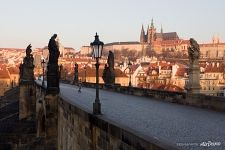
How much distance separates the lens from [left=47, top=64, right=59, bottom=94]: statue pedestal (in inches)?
653

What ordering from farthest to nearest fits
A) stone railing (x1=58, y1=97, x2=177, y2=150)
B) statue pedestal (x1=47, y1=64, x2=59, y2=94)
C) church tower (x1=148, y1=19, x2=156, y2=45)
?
church tower (x1=148, y1=19, x2=156, y2=45)
statue pedestal (x1=47, y1=64, x2=59, y2=94)
stone railing (x1=58, y1=97, x2=177, y2=150)

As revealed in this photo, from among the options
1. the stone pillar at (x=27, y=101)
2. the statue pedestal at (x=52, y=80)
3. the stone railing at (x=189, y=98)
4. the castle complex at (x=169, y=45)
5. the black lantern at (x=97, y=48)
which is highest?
the castle complex at (x=169, y=45)

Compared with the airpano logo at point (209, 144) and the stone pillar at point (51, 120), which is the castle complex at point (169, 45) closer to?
the stone pillar at point (51, 120)

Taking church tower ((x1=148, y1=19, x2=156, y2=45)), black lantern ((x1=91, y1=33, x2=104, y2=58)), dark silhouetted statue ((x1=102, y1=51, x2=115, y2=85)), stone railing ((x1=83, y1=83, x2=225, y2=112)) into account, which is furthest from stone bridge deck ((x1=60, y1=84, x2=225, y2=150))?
church tower ((x1=148, y1=19, x2=156, y2=45))

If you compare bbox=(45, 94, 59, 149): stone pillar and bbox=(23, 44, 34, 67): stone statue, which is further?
bbox=(23, 44, 34, 67): stone statue

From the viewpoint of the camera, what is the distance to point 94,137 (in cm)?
819

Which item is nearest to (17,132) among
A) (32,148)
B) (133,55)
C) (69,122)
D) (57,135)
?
(32,148)

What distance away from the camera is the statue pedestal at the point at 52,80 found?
16.6 metres

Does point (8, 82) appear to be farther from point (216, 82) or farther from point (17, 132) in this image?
point (17, 132)

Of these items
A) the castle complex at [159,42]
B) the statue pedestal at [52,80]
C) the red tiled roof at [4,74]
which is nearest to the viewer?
the statue pedestal at [52,80]

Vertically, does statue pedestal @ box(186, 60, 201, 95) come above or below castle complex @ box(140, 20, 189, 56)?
below

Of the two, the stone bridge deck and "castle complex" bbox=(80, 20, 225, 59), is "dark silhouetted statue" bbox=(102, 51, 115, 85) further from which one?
"castle complex" bbox=(80, 20, 225, 59)

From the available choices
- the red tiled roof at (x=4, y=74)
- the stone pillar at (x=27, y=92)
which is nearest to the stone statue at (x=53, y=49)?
the stone pillar at (x=27, y=92)

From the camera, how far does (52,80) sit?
17656 mm
